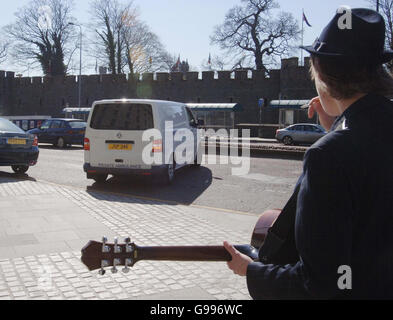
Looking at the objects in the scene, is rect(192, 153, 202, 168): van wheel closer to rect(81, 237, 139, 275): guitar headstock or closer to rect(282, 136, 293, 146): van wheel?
rect(81, 237, 139, 275): guitar headstock

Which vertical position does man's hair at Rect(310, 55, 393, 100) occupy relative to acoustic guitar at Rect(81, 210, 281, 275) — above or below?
above

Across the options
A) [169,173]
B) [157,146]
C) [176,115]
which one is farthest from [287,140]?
[157,146]

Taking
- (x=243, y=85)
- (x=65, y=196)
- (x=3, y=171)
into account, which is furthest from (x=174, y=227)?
(x=243, y=85)

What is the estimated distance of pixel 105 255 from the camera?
1.79 metres

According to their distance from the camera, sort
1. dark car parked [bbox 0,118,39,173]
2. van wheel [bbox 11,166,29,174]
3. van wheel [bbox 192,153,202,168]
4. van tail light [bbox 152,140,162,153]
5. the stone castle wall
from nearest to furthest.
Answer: van tail light [bbox 152,140,162,153] → dark car parked [bbox 0,118,39,173] → van wheel [bbox 11,166,29,174] → van wheel [bbox 192,153,202,168] → the stone castle wall

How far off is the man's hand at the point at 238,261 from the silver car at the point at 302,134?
→ 990 inches

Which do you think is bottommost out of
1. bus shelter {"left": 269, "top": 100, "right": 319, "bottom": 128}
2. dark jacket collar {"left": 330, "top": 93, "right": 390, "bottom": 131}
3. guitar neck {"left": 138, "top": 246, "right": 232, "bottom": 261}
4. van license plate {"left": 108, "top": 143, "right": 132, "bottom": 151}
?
guitar neck {"left": 138, "top": 246, "right": 232, "bottom": 261}

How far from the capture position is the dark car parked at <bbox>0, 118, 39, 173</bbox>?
10.3 metres

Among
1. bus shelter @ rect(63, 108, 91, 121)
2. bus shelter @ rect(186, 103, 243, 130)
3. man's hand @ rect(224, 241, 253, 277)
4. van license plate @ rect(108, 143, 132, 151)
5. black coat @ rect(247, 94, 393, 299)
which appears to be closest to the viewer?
black coat @ rect(247, 94, 393, 299)

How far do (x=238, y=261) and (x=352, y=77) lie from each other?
0.79 m

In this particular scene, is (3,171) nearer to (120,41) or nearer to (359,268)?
(359,268)

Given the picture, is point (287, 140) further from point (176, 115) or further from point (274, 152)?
point (176, 115)

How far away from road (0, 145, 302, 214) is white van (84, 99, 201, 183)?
50 centimetres

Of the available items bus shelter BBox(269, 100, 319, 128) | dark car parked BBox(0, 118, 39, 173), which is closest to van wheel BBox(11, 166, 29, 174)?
dark car parked BBox(0, 118, 39, 173)
